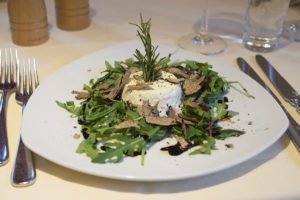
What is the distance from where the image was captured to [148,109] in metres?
0.64

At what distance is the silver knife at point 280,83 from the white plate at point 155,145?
0.08 meters

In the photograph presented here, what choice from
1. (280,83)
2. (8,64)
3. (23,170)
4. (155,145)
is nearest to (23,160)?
(23,170)

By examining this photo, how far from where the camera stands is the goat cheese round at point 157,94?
2.16ft

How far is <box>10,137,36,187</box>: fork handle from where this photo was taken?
546 millimetres

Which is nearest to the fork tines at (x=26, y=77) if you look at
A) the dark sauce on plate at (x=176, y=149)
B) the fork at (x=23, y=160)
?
Result: the fork at (x=23, y=160)

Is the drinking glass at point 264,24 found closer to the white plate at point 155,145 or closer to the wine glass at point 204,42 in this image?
the wine glass at point 204,42

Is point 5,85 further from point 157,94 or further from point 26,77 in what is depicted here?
point 157,94

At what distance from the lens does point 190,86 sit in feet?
2.29

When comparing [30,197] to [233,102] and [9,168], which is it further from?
[233,102]

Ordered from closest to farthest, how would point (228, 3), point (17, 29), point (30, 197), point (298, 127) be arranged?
point (30, 197)
point (298, 127)
point (17, 29)
point (228, 3)

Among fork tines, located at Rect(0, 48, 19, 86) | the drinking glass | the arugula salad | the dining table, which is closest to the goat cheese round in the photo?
the arugula salad

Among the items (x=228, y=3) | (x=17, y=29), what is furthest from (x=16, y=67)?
(x=228, y=3)

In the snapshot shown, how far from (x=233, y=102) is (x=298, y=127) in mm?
121

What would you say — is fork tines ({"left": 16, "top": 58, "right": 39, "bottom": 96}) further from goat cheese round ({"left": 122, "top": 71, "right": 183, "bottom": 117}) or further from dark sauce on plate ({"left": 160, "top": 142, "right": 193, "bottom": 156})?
dark sauce on plate ({"left": 160, "top": 142, "right": 193, "bottom": 156})
